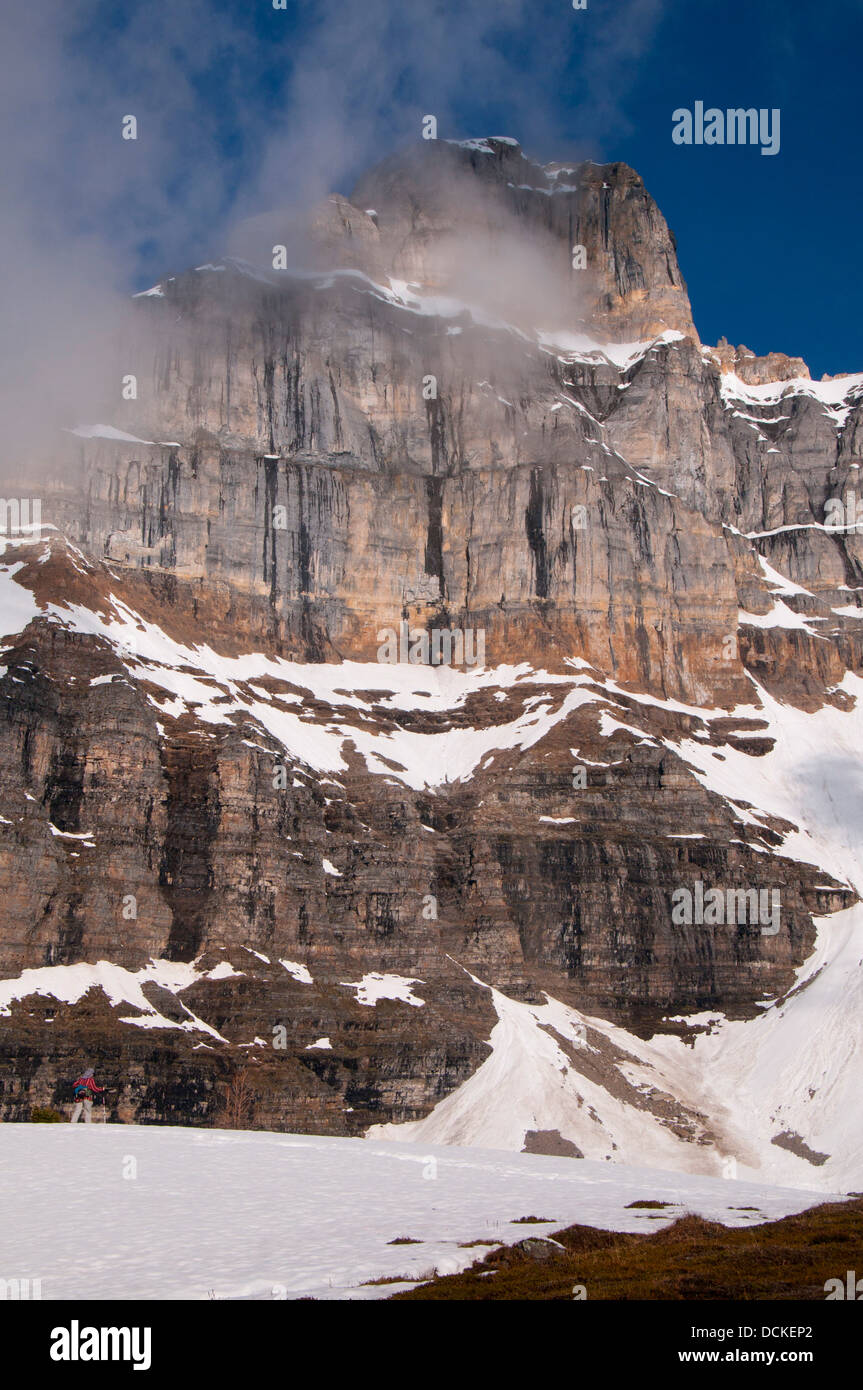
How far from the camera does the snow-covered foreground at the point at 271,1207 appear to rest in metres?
27.0

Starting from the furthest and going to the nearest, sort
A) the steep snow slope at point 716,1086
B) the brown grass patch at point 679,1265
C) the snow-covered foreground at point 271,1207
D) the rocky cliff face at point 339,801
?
the rocky cliff face at point 339,801 → the steep snow slope at point 716,1086 → the snow-covered foreground at point 271,1207 → the brown grass patch at point 679,1265

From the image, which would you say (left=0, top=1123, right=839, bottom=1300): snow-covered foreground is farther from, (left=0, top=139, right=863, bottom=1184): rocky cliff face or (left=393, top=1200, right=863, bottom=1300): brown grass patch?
(left=0, top=139, right=863, bottom=1184): rocky cliff face

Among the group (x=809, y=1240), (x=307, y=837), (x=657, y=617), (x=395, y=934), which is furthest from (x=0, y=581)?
(x=809, y=1240)

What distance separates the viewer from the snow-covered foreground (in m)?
27.0

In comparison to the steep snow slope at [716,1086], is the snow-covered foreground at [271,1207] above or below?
above

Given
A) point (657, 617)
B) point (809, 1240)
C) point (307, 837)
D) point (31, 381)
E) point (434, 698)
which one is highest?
point (31, 381)

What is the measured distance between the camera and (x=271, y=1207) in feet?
117

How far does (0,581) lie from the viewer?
15038 centimetres

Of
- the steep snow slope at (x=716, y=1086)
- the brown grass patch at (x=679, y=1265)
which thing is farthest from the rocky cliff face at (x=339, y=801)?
the brown grass patch at (x=679, y=1265)

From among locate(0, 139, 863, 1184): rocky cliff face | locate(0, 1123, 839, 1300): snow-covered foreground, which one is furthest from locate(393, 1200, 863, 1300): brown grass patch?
locate(0, 139, 863, 1184): rocky cliff face

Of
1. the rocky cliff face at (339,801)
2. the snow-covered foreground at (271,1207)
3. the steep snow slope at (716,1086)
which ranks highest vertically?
the rocky cliff face at (339,801)

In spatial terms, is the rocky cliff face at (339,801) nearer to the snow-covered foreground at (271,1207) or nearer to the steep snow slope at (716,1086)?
the steep snow slope at (716,1086)

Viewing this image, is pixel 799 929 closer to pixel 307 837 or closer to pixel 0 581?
pixel 307 837
